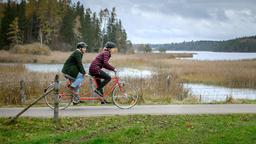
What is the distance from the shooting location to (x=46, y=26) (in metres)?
79.3

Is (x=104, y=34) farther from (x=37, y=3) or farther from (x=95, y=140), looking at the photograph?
(x=95, y=140)

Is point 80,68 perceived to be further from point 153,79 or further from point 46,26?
point 46,26

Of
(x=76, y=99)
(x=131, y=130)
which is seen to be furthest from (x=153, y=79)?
(x=131, y=130)

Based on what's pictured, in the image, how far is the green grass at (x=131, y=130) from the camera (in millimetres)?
9195

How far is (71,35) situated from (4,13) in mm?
13904

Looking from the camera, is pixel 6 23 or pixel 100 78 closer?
pixel 100 78

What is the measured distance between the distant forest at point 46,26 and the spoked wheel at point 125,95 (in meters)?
63.4

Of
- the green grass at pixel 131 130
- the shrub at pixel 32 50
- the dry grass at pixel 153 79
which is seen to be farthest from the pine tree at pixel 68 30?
the green grass at pixel 131 130

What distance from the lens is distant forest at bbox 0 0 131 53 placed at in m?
76.4

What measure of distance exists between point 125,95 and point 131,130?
326cm

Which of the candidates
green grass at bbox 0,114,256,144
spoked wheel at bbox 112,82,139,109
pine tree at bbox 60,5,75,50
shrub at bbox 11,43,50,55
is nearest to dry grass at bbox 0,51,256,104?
spoked wheel at bbox 112,82,139,109

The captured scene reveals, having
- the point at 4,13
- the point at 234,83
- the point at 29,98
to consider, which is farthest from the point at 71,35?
the point at 29,98

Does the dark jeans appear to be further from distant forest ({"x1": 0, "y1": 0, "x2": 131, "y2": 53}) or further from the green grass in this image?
distant forest ({"x1": 0, "y1": 0, "x2": 131, "y2": 53})

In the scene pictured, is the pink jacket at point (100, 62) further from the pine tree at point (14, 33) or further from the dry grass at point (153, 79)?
the pine tree at point (14, 33)
